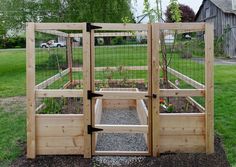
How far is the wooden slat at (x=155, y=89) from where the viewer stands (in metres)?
4.35

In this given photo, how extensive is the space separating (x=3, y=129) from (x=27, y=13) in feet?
37.8

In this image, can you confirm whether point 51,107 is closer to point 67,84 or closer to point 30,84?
point 30,84

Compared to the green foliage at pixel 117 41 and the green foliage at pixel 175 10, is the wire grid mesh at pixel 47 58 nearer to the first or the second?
the green foliage at pixel 117 41

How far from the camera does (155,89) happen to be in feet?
14.4

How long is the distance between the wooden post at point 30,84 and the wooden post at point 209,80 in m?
2.11

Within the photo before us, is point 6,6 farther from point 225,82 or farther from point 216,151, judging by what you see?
point 216,151

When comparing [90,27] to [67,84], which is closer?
[90,27]

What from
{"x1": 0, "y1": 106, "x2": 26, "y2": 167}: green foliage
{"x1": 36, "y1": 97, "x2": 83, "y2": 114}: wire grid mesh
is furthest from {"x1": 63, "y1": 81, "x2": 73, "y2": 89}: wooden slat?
{"x1": 36, "y1": 97, "x2": 83, "y2": 114}: wire grid mesh

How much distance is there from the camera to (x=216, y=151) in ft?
15.0

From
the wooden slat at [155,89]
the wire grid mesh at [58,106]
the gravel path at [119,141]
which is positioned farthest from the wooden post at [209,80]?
the wire grid mesh at [58,106]

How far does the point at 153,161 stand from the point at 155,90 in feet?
2.81

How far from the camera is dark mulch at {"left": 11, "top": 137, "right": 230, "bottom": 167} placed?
4.20 meters

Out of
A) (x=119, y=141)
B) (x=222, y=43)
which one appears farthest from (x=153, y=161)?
(x=222, y=43)

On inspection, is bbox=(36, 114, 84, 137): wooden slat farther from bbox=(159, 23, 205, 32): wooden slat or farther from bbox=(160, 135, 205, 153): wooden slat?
bbox=(159, 23, 205, 32): wooden slat
